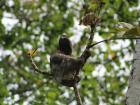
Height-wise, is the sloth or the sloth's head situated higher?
the sloth's head

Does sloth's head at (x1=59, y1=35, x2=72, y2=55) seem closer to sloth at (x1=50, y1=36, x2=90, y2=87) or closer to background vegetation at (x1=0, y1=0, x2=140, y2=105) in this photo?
sloth at (x1=50, y1=36, x2=90, y2=87)

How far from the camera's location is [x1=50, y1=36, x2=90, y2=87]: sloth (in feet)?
5.82

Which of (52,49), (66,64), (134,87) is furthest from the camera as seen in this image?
(52,49)

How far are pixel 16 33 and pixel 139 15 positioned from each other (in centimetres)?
177

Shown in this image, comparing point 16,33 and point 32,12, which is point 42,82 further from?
point 32,12

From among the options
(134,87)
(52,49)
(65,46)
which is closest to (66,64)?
(65,46)

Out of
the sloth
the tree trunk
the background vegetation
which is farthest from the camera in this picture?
the background vegetation

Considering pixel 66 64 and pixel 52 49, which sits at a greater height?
pixel 52 49

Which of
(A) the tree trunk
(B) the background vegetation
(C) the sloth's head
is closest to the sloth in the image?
(C) the sloth's head

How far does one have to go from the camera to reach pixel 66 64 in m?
1.79

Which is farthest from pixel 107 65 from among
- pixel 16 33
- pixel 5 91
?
pixel 5 91

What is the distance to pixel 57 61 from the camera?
1.82 metres

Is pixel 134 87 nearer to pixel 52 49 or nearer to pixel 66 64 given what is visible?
pixel 66 64

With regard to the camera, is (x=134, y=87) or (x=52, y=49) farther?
(x=52, y=49)
